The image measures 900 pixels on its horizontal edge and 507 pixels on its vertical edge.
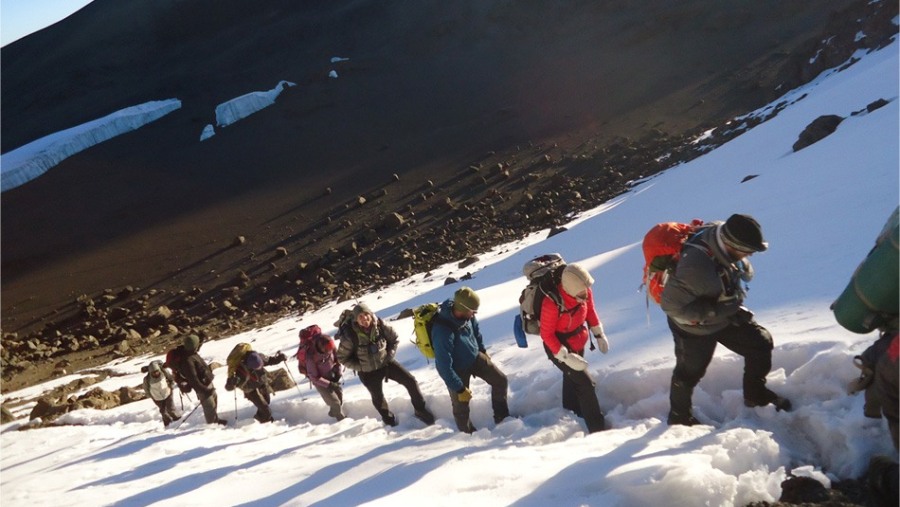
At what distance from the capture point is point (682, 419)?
15.3ft

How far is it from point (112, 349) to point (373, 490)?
15.2 metres

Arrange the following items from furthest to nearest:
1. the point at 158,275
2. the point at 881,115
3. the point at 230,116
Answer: the point at 230,116
the point at 158,275
the point at 881,115

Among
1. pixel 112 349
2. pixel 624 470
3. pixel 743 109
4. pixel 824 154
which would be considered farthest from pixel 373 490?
pixel 743 109

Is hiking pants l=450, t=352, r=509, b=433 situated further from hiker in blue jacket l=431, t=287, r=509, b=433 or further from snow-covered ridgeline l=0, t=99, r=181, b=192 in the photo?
snow-covered ridgeline l=0, t=99, r=181, b=192

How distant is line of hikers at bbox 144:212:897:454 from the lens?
3.86 metres

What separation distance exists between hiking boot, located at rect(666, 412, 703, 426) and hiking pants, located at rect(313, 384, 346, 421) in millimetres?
3911

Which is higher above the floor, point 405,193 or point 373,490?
point 405,193

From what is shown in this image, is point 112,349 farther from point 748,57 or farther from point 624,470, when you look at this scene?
point 748,57

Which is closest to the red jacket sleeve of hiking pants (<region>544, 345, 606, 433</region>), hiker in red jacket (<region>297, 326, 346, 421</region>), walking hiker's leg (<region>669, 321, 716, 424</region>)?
hiking pants (<region>544, 345, 606, 433</region>)

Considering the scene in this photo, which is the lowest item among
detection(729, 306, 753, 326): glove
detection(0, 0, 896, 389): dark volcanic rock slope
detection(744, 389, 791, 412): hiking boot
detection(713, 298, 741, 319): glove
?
detection(744, 389, 791, 412): hiking boot

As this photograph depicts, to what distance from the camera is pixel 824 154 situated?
9953 mm

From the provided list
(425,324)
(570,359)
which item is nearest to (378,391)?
(425,324)

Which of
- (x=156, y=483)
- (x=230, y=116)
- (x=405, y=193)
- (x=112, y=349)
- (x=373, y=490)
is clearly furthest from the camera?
(x=230, y=116)

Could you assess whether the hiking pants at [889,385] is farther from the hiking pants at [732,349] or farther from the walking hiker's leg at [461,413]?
the walking hiker's leg at [461,413]
